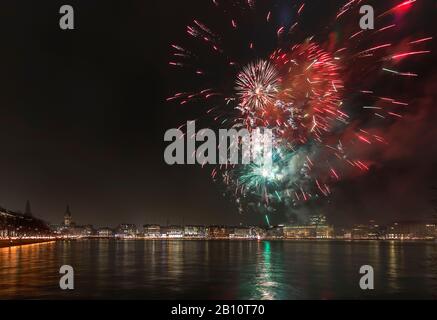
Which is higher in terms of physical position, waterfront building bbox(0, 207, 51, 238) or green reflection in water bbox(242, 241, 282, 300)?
green reflection in water bbox(242, 241, 282, 300)

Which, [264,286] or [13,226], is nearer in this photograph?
[264,286]

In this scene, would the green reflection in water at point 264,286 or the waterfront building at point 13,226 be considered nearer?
the green reflection in water at point 264,286

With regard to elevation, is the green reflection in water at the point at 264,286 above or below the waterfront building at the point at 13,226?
above

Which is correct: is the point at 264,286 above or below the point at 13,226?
above

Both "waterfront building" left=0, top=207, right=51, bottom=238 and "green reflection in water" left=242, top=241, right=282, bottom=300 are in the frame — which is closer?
"green reflection in water" left=242, top=241, right=282, bottom=300
